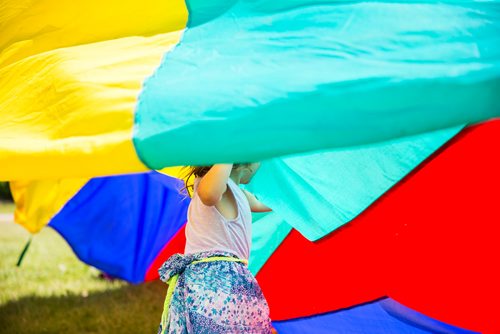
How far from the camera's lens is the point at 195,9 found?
5.54 ft

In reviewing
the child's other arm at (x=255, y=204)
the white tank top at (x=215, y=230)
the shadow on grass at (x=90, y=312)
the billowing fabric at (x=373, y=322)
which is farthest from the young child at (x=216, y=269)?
the shadow on grass at (x=90, y=312)

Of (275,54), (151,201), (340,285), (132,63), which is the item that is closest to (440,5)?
(275,54)

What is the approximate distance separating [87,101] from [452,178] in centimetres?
112

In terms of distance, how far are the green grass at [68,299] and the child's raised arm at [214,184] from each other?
1531 mm

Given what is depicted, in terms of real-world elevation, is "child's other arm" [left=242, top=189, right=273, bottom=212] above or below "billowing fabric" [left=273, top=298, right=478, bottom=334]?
above

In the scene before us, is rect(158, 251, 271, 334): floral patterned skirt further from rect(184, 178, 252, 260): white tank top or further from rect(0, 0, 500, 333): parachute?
rect(0, 0, 500, 333): parachute

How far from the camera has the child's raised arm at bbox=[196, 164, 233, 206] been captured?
80.3 inches

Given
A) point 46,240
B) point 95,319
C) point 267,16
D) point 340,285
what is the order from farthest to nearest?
point 46,240 → point 95,319 → point 340,285 → point 267,16

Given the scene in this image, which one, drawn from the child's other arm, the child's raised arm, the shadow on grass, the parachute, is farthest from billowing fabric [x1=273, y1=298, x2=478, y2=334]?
the shadow on grass

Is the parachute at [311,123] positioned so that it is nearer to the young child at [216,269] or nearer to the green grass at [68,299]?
the young child at [216,269]

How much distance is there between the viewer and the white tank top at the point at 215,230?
2.15 metres

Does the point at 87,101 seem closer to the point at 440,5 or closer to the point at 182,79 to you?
the point at 182,79

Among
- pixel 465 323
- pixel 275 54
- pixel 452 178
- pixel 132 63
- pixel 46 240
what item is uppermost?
pixel 275 54

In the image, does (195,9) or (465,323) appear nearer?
(195,9)
